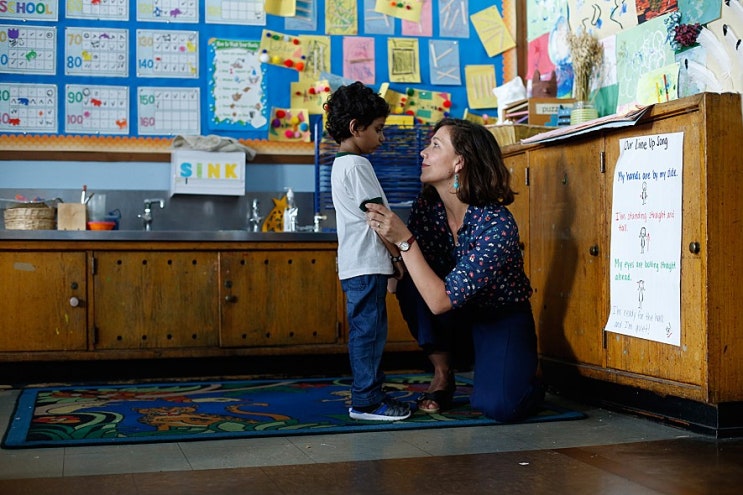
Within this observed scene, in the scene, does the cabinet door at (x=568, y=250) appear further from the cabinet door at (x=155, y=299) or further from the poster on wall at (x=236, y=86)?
the poster on wall at (x=236, y=86)

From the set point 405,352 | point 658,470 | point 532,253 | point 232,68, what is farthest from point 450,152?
point 232,68

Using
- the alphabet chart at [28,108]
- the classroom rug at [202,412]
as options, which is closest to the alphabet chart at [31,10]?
the alphabet chart at [28,108]

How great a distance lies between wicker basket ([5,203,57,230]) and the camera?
4105 millimetres

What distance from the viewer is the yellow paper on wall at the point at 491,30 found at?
4934 millimetres

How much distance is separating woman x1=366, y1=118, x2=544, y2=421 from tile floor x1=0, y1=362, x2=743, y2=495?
0.23 m

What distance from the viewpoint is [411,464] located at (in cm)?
241

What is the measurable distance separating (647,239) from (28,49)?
3072mm

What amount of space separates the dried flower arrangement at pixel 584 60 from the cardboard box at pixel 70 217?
7.53ft

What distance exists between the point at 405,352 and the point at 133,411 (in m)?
1.59

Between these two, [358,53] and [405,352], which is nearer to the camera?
[405,352]

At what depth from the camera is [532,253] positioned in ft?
12.3

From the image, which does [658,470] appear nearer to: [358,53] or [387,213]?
[387,213]

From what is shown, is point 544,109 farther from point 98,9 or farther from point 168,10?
point 98,9

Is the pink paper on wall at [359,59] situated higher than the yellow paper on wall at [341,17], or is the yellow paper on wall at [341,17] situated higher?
the yellow paper on wall at [341,17]
